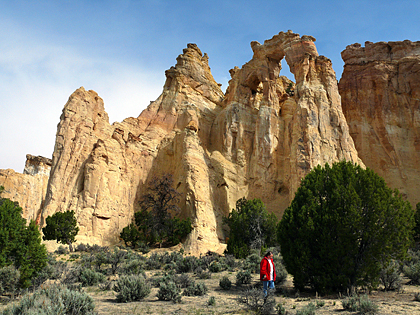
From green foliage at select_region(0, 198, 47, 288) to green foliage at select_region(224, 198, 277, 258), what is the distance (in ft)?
57.7

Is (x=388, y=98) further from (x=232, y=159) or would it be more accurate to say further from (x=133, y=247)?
(x=133, y=247)

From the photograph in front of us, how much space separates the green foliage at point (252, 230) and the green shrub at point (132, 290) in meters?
16.2

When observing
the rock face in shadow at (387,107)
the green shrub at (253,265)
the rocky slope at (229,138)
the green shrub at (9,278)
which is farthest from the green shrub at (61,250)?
the rock face in shadow at (387,107)

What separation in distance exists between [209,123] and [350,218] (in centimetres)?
3369

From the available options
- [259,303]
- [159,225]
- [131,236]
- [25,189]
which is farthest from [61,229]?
[25,189]

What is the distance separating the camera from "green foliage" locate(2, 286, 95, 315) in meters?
6.74

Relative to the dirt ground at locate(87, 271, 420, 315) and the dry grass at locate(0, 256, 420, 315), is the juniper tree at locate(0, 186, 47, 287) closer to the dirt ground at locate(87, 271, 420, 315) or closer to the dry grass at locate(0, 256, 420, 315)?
the dry grass at locate(0, 256, 420, 315)

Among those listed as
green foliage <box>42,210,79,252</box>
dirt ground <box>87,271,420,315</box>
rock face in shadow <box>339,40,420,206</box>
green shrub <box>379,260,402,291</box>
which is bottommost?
dirt ground <box>87,271,420,315</box>

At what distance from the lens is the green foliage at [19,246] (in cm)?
1079

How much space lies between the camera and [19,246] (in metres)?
11.1

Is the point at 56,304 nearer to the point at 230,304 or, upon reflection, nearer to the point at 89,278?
the point at 230,304

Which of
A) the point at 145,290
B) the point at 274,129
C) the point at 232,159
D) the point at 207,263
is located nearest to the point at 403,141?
the point at 274,129

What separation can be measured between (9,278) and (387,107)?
47.5 metres

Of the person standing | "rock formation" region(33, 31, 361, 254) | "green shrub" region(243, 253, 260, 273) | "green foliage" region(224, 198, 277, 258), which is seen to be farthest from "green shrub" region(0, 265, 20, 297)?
"rock formation" region(33, 31, 361, 254)
